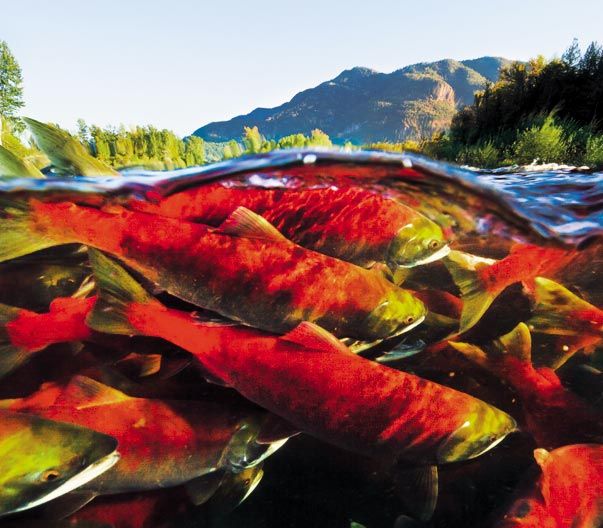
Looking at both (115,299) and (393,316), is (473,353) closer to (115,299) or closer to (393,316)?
(393,316)

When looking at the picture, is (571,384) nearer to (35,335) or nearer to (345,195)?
(345,195)

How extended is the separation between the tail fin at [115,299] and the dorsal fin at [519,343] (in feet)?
7.31

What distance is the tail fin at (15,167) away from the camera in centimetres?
267

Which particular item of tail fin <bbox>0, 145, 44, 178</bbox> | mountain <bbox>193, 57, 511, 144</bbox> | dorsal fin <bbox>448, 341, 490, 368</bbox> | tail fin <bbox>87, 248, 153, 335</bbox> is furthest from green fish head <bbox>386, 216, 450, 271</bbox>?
mountain <bbox>193, 57, 511, 144</bbox>

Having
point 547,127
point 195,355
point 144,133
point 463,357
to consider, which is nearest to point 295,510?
point 195,355

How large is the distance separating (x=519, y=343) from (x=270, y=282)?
1682 millimetres

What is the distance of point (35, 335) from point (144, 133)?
123 inches

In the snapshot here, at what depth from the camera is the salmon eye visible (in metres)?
1.93

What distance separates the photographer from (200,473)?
2.28 meters

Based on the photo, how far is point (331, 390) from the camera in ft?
7.12

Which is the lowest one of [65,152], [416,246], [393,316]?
[393,316]

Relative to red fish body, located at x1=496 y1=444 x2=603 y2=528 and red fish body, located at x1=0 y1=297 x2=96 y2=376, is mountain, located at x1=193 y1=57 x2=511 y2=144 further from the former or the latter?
red fish body, located at x1=496 y1=444 x2=603 y2=528

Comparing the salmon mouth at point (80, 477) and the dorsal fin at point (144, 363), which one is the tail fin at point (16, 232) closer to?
the dorsal fin at point (144, 363)

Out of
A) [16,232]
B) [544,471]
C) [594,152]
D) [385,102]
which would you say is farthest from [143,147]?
[385,102]
